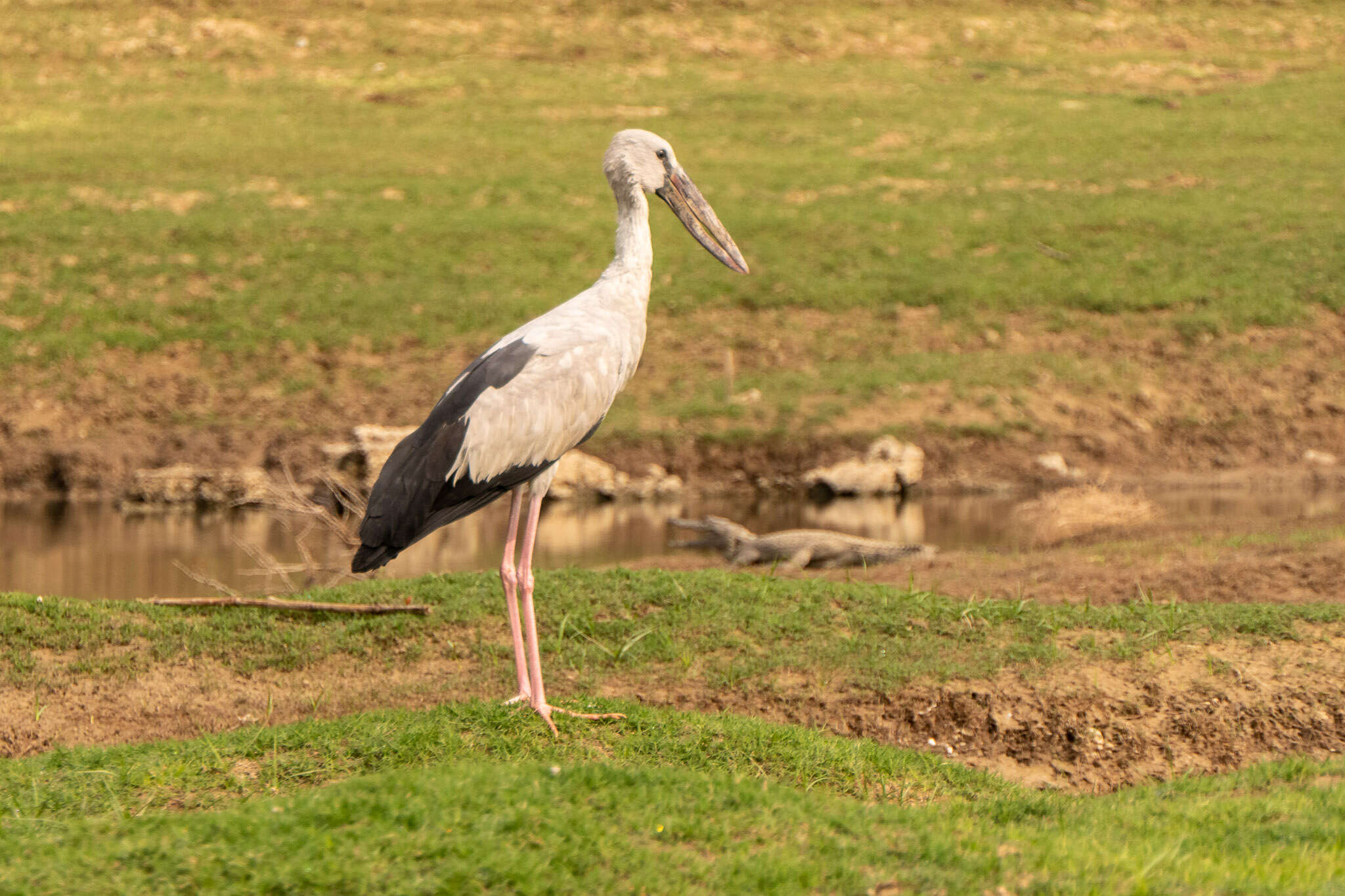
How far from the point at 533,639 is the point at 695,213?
2898mm

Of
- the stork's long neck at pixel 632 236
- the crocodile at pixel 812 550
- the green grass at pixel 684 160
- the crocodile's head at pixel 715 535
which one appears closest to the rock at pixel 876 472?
the green grass at pixel 684 160

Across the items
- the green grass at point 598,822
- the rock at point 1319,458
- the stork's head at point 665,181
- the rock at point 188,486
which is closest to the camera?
the green grass at point 598,822

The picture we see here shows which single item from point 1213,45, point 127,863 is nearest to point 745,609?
point 127,863

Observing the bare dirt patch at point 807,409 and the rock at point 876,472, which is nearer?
the rock at point 876,472

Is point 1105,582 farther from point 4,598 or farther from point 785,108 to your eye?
point 785,108

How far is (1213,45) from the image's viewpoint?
142 feet

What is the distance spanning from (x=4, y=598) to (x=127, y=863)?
5968 mm

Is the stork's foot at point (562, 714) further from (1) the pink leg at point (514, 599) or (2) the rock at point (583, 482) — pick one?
(2) the rock at point (583, 482)

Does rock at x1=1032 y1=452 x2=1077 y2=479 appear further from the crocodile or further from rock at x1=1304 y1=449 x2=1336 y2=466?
the crocodile

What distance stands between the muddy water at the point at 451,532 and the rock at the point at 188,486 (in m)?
0.29

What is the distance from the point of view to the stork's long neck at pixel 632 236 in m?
7.57

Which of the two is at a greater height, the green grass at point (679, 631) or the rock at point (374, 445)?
the green grass at point (679, 631)

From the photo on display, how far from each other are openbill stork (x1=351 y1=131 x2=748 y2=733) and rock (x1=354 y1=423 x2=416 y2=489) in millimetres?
12072

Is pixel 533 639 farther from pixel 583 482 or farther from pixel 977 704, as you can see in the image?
pixel 583 482
